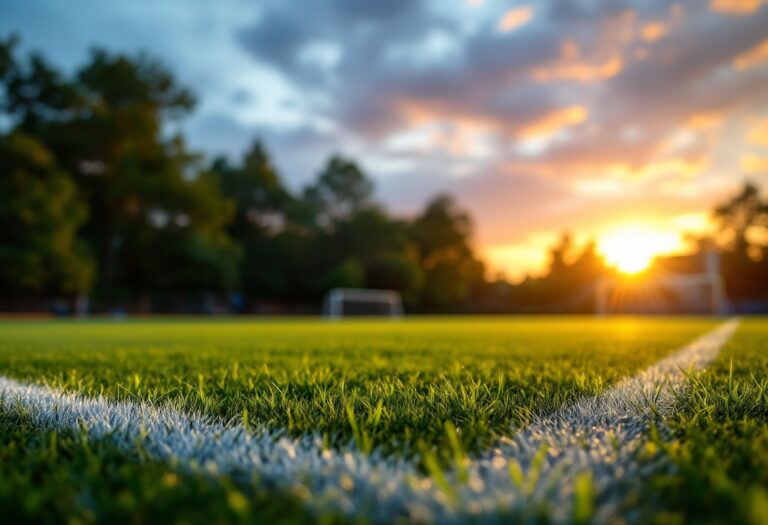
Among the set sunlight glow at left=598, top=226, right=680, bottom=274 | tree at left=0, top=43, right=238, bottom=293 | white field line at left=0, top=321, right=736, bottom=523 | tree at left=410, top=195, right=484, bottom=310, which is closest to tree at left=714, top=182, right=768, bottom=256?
sunlight glow at left=598, top=226, right=680, bottom=274

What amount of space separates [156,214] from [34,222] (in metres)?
8.60

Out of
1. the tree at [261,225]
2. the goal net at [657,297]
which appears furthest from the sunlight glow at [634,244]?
the tree at [261,225]

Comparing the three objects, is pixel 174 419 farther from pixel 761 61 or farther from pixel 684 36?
pixel 761 61

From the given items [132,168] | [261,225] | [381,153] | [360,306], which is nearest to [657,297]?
[360,306]

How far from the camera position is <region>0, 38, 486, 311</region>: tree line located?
2630 cm

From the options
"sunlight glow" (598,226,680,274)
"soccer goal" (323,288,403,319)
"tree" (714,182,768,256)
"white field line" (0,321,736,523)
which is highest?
"tree" (714,182,768,256)

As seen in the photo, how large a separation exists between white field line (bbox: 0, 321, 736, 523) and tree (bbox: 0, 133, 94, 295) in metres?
28.9

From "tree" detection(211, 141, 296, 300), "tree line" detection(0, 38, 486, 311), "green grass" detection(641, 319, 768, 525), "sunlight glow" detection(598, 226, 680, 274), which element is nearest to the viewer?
"green grass" detection(641, 319, 768, 525)

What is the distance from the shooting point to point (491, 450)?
1.08m

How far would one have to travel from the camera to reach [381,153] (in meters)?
30.3

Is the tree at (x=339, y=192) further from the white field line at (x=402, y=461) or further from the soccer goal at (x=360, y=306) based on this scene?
the white field line at (x=402, y=461)

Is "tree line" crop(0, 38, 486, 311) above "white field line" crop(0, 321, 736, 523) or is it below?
above

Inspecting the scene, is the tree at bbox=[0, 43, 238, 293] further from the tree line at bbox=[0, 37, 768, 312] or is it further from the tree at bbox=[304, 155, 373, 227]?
the tree at bbox=[304, 155, 373, 227]

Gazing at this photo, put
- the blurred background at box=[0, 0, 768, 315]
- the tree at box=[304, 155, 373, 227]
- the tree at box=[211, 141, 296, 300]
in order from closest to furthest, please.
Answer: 1. the blurred background at box=[0, 0, 768, 315]
2. the tree at box=[211, 141, 296, 300]
3. the tree at box=[304, 155, 373, 227]
